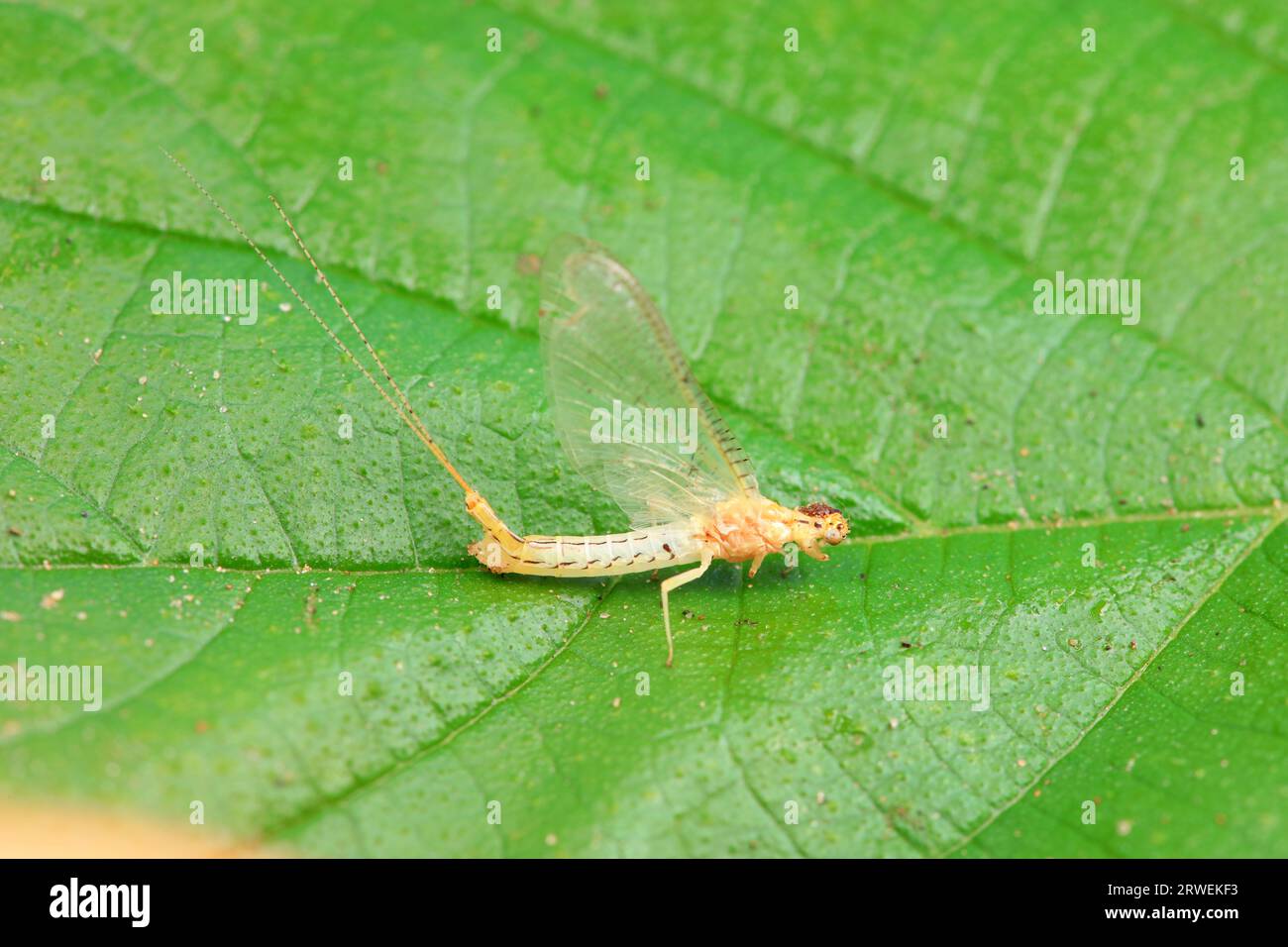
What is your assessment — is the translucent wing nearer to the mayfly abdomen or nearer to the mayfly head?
the mayfly abdomen

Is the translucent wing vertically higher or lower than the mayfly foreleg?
higher

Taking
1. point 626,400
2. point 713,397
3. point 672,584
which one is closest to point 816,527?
point 672,584

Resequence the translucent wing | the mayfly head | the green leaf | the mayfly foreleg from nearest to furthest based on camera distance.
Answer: the green leaf → the mayfly foreleg → the translucent wing → the mayfly head

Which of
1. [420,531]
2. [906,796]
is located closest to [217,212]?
[420,531]

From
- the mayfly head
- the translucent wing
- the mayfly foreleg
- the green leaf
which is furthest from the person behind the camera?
the mayfly head

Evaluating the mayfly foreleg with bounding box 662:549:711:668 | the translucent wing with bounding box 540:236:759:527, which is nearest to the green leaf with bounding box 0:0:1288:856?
the mayfly foreleg with bounding box 662:549:711:668

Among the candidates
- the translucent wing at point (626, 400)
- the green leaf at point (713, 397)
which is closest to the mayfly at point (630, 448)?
the translucent wing at point (626, 400)

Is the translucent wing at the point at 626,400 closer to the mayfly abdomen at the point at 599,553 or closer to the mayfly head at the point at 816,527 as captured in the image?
the mayfly abdomen at the point at 599,553
